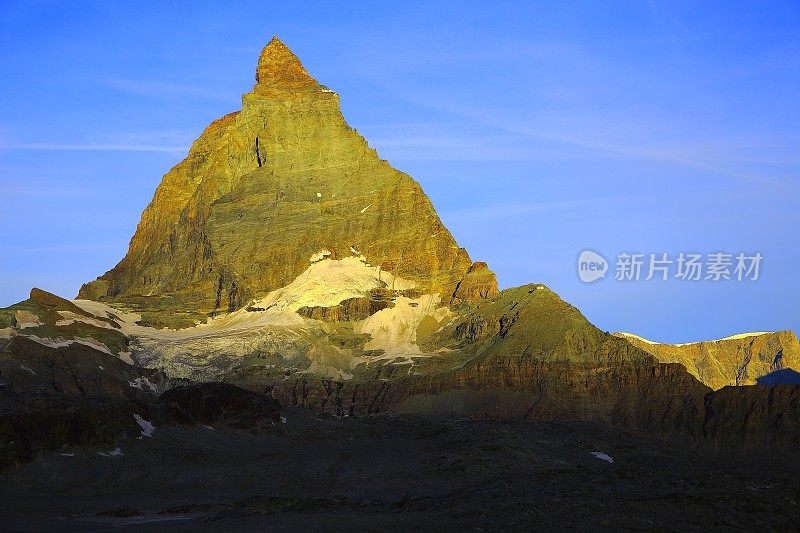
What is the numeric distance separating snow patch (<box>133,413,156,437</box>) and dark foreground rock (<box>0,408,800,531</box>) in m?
1.22

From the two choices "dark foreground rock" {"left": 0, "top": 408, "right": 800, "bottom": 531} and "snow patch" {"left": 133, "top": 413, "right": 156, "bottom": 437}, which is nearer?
"dark foreground rock" {"left": 0, "top": 408, "right": 800, "bottom": 531}

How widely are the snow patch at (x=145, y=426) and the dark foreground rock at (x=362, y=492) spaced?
48.1 inches

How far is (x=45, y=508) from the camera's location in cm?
12494

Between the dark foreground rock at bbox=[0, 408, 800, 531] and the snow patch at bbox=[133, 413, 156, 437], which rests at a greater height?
the snow patch at bbox=[133, 413, 156, 437]

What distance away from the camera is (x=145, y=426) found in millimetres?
176125

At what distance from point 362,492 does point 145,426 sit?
128ft

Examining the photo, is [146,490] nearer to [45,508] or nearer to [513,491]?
[45,508]

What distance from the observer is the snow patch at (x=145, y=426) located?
567 feet

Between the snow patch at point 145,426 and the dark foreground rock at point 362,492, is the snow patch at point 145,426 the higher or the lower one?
the higher one

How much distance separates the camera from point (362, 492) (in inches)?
5782

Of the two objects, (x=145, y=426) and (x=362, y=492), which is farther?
(x=145, y=426)

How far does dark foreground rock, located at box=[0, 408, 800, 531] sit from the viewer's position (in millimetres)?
111750

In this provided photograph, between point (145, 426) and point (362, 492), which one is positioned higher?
point (145, 426)

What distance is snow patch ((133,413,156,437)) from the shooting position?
17275 cm
